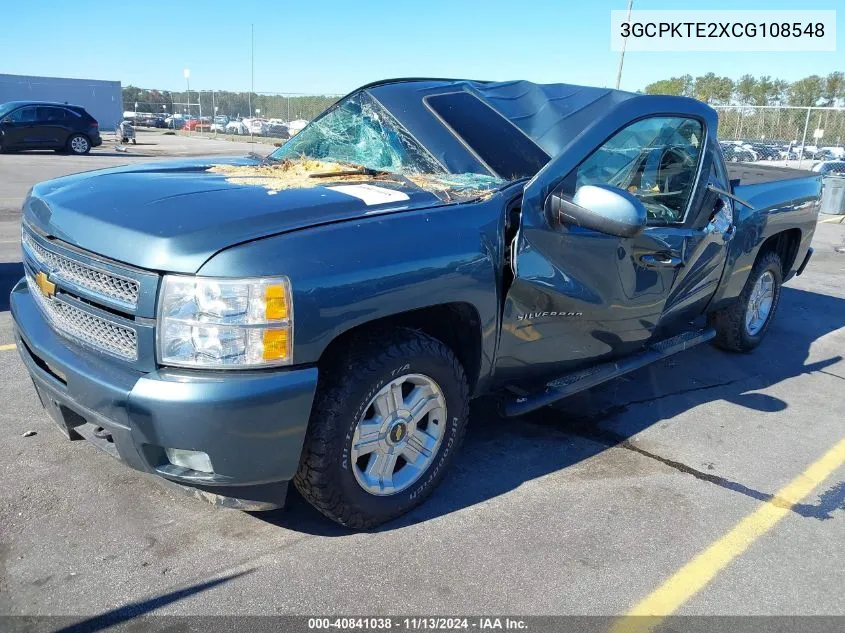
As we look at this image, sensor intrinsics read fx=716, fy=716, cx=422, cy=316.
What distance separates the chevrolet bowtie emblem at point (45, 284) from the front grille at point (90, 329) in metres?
0.02

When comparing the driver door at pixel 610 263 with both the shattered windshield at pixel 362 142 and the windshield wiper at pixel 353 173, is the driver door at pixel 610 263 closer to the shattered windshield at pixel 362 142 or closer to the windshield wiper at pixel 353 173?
the shattered windshield at pixel 362 142

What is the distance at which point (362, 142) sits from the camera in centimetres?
382

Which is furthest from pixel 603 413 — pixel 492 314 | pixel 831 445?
pixel 492 314

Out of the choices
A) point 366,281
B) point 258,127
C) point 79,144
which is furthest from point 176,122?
point 366,281

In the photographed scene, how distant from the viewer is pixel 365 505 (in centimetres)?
285

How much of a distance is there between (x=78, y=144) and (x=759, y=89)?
160 ft

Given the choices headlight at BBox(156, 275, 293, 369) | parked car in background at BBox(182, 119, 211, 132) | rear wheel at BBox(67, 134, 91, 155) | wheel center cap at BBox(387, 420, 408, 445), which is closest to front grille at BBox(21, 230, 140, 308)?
headlight at BBox(156, 275, 293, 369)

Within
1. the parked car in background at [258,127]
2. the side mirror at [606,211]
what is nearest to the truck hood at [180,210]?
the side mirror at [606,211]

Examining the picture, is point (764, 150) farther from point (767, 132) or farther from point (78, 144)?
point (78, 144)

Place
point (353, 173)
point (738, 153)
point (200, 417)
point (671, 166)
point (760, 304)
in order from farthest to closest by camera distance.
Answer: point (738, 153) < point (760, 304) < point (671, 166) < point (353, 173) < point (200, 417)

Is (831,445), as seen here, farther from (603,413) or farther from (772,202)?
(772,202)

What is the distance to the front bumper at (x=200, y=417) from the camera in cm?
233

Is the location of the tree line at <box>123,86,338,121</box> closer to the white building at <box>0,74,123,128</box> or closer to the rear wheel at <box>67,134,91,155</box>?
the white building at <box>0,74,123,128</box>

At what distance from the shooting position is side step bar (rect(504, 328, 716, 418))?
3.42m
